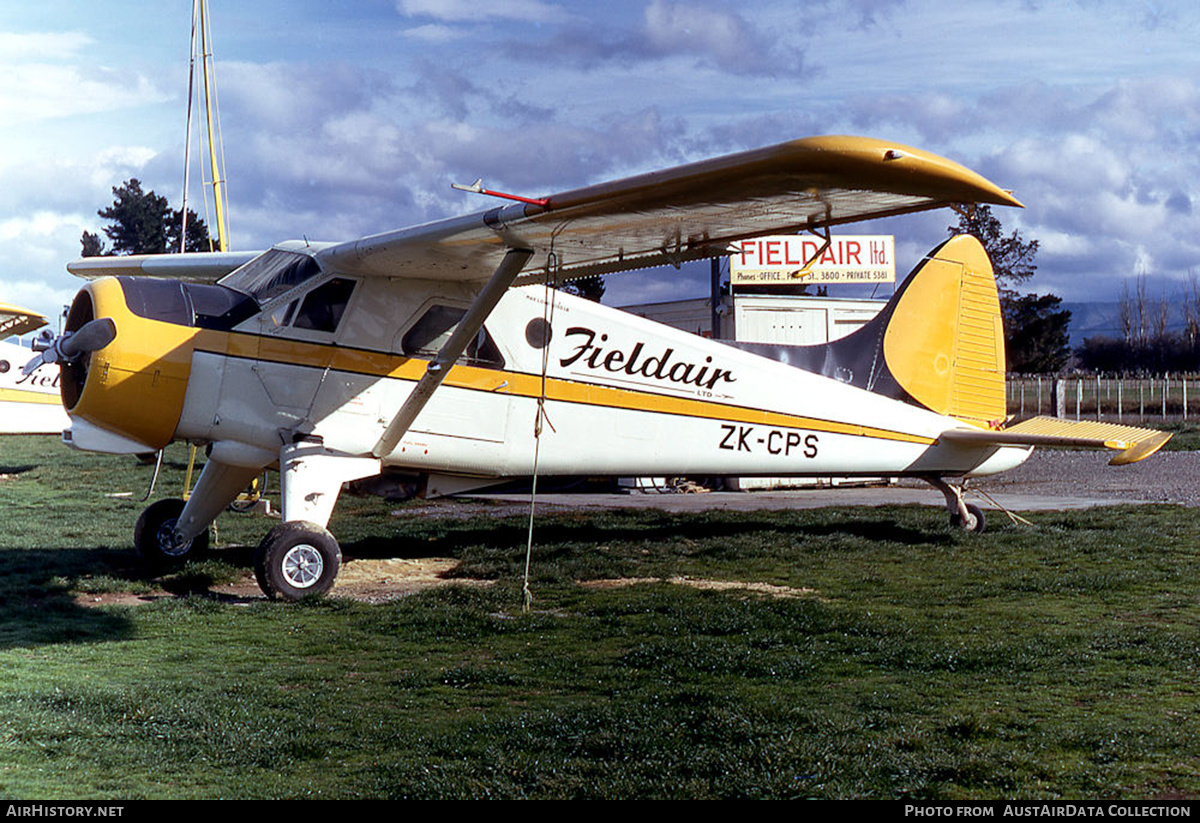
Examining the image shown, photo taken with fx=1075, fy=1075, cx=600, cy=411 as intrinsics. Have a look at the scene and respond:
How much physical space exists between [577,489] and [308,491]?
12381 mm

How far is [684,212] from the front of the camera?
744 cm

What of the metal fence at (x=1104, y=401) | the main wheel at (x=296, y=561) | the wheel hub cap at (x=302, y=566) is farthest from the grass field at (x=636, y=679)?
the metal fence at (x=1104, y=401)

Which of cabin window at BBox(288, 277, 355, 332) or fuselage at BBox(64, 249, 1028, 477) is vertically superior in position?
cabin window at BBox(288, 277, 355, 332)

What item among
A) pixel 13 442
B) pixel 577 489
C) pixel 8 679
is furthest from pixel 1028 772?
pixel 13 442

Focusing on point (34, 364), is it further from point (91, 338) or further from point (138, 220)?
point (138, 220)

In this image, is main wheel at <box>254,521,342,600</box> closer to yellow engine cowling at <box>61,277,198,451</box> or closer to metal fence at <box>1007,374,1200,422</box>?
yellow engine cowling at <box>61,277,198,451</box>

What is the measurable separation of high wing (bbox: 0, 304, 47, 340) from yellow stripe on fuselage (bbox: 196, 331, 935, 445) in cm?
1475

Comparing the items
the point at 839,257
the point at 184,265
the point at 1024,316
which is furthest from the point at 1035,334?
the point at 184,265

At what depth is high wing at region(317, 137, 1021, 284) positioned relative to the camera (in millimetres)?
5527

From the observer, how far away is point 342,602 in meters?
8.42

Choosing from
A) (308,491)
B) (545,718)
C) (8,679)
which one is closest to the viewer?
(545,718)

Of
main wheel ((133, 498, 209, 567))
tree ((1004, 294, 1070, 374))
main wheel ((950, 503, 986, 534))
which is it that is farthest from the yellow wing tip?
tree ((1004, 294, 1070, 374))

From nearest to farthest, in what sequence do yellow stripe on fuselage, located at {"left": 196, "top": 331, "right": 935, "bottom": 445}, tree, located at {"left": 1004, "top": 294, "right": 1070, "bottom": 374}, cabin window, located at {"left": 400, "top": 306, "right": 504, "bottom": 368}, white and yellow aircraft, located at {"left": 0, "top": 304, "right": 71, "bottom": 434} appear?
yellow stripe on fuselage, located at {"left": 196, "top": 331, "right": 935, "bottom": 445} → cabin window, located at {"left": 400, "top": 306, "right": 504, "bottom": 368} → white and yellow aircraft, located at {"left": 0, "top": 304, "right": 71, "bottom": 434} → tree, located at {"left": 1004, "top": 294, "right": 1070, "bottom": 374}

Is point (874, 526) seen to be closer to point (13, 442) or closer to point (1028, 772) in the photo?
point (1028, 772)
